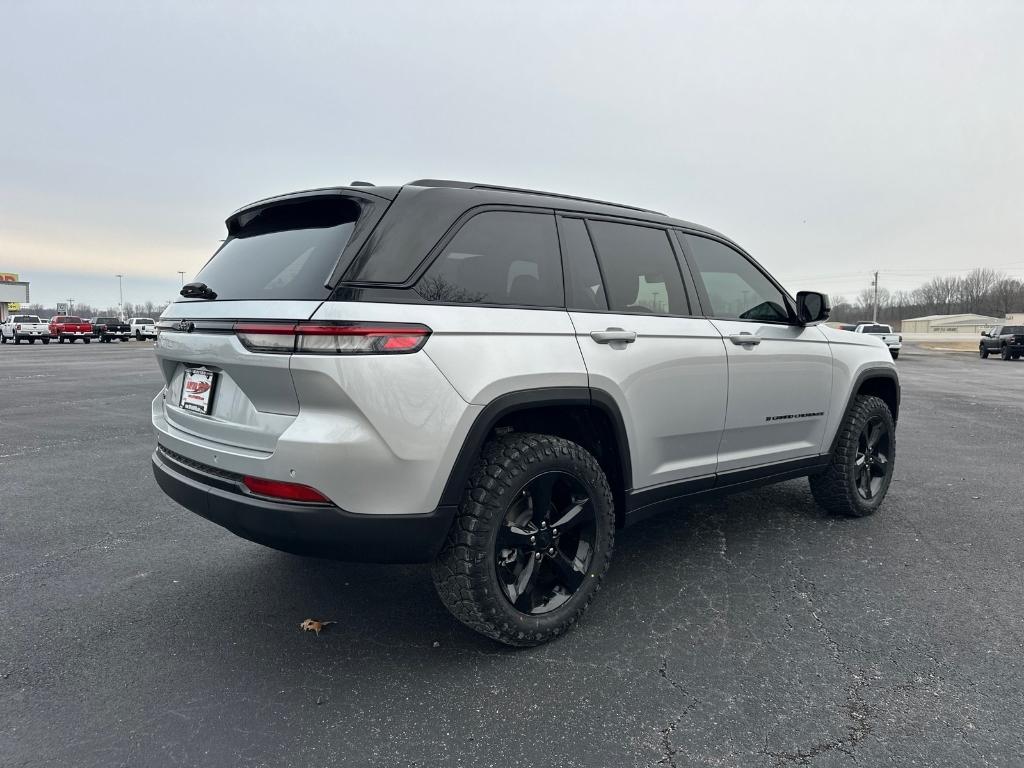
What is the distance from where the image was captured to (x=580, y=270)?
299 centimetres

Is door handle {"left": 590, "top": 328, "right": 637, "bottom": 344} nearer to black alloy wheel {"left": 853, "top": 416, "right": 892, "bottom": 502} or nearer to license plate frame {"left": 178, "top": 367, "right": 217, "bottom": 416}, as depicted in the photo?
license plate frame {"left": 178, "top": 367, "right": 217, "bottom": 416}

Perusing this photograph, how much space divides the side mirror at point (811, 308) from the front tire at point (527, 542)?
1.90 metres

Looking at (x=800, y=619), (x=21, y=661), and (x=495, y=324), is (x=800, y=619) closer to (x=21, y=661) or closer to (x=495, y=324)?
(x=495, y=324)

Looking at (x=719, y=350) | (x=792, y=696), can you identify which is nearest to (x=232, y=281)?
(x=719, y=350)

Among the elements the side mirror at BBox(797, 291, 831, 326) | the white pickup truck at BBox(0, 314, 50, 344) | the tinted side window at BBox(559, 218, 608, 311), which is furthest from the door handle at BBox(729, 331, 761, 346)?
the white pickup truck at BBox(0, 314, 50, 344)

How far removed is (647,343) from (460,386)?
1.09 metres

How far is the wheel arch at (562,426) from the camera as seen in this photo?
241cm

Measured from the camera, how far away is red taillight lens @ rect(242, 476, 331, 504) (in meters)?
2.25

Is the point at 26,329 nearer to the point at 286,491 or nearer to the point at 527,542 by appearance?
the point at 286,491

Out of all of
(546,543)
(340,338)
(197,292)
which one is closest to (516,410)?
(546,543)

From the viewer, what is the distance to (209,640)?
8.98 ft

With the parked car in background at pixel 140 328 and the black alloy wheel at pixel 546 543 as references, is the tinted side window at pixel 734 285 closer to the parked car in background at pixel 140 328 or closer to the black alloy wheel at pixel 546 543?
the black alloy wheel at pixel 546 543

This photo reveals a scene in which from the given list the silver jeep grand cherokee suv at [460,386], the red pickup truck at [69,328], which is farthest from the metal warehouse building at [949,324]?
the silver jeep grand cherokee suv at [460,386]

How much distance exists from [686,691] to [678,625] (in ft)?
1.66
